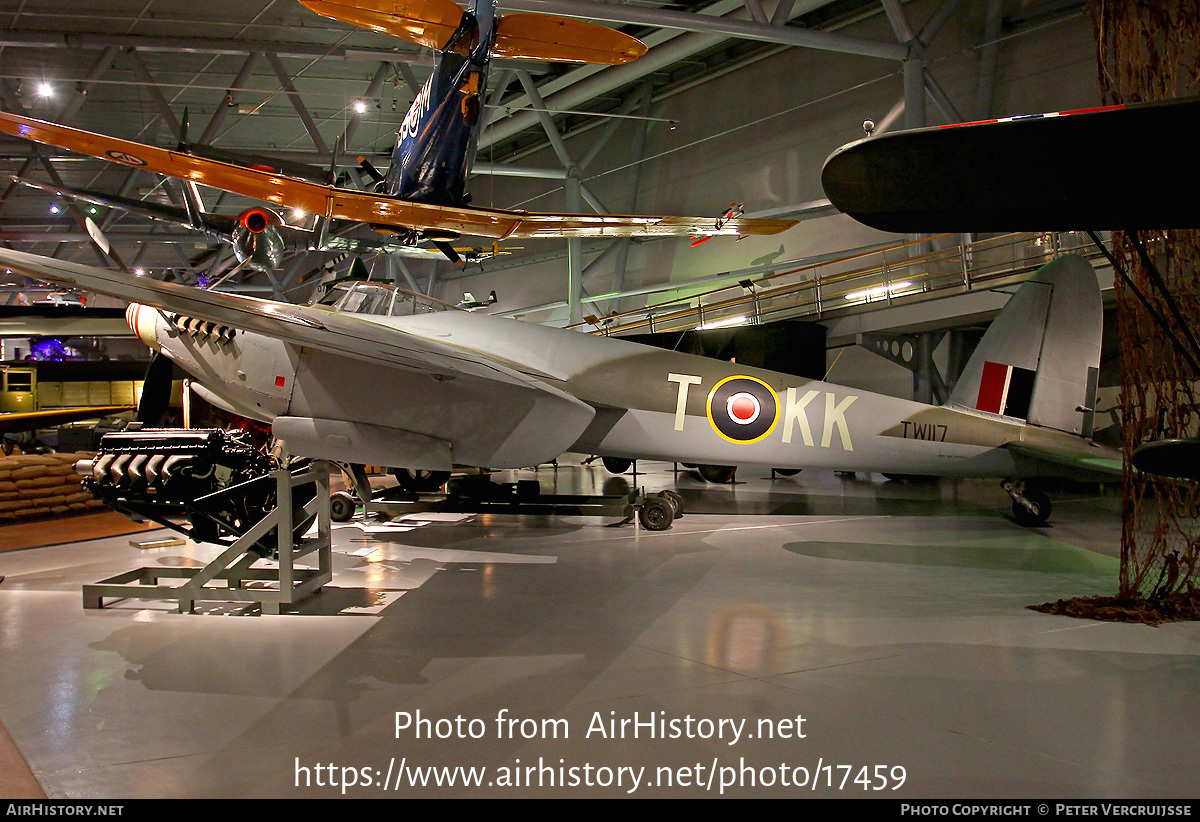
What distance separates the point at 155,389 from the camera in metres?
8.57

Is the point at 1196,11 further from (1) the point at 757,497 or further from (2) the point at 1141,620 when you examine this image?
(1) the point at 757,497

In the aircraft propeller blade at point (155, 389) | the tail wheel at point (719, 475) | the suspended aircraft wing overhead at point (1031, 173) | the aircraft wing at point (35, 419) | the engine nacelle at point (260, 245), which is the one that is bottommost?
the tail wheel at point (719, 475)

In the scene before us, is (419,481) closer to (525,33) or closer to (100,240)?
(100,240)

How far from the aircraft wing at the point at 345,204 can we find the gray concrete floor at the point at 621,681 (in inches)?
183

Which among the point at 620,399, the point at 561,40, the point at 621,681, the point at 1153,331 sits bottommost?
the point at 621,681

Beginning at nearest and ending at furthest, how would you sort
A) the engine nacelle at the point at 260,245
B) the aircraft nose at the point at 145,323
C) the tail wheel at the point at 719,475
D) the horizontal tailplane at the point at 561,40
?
1. the aircraft nose at the point at 145,323
2. the horizontal tailplane at the point at 561,40
3. the tail wheel at the point at 719,475
4. the engine nacelle at the point at 260,245

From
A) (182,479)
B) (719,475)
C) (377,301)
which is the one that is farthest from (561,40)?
(719,475)

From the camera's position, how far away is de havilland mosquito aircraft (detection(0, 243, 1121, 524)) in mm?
6859

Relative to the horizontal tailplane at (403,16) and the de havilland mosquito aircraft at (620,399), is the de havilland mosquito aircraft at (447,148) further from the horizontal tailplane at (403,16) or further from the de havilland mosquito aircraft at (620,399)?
the de havilland mosquito aircraft at (620,399)

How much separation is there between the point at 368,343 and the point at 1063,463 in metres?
6.80

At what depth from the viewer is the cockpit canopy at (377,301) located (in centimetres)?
798

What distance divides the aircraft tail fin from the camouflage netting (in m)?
3.20

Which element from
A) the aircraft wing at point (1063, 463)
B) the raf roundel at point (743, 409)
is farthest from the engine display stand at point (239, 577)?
the aircraft wing at point (1063, 463)

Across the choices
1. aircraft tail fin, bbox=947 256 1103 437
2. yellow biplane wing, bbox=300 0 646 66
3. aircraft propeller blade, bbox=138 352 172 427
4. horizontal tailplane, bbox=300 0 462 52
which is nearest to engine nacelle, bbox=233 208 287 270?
horizontal tailplane, bbox=300 0 462 52
